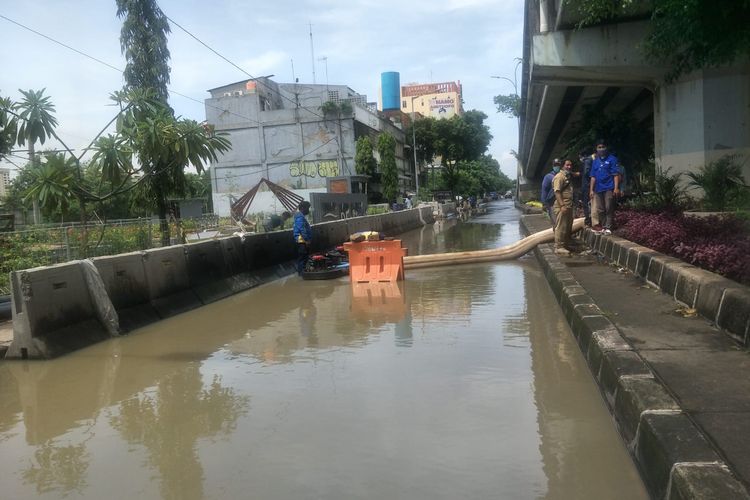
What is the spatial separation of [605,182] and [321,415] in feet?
26.9

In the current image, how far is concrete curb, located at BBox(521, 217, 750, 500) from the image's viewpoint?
245 centimetres

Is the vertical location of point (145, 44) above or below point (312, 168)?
above

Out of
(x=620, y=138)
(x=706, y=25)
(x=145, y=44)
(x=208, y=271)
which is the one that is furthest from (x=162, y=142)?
→ (x=145, y=44)

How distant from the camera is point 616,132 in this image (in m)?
16.9

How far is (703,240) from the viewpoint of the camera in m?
6.55

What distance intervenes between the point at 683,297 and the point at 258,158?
45.5m

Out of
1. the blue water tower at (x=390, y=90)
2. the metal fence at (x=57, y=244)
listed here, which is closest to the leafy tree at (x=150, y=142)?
the metal fence at (x=57, y=244)

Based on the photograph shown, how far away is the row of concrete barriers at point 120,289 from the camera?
20.5 feet

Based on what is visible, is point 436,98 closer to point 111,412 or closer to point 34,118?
point 34,118

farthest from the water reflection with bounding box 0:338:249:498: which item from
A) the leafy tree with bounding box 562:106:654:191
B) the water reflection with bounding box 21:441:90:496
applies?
the leafy tree with bounding box 562:106:654:191

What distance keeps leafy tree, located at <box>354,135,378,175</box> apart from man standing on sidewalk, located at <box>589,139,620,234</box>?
3579cm

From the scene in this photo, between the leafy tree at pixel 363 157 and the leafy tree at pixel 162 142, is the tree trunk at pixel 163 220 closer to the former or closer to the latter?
the leafy tree at pixel 162 142

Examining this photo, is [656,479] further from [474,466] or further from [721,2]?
[721,2]

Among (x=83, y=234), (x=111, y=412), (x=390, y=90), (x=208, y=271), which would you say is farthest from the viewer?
(x=390, y=90)
